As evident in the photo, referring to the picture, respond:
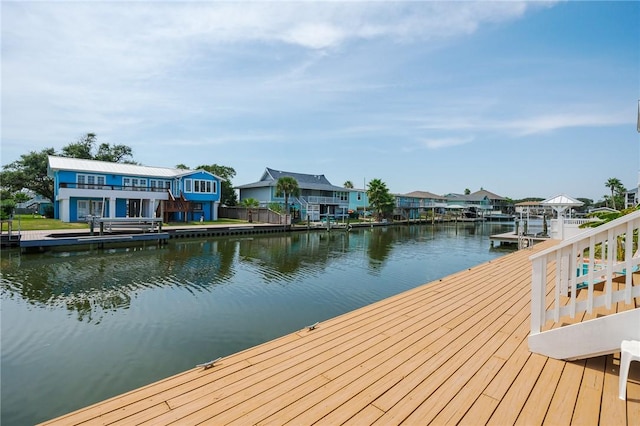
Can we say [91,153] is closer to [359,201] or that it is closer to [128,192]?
[128,192]

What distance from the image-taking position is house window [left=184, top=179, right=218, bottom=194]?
30.3 metres

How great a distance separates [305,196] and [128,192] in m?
20.1

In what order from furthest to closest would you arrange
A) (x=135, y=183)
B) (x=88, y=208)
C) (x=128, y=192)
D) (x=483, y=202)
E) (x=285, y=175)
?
(x=483, y=202), (x=285, y=175), (x=135, y=183), (x=128, y=192), (x=88, y=208)

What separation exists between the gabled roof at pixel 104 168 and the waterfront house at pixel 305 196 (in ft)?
33.3

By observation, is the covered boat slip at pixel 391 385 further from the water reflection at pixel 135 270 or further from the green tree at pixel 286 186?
the green tree at pixel 286 186

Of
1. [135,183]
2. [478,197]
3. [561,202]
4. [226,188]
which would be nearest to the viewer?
[561,202]

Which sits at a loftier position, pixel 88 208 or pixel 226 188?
pixel 226 188

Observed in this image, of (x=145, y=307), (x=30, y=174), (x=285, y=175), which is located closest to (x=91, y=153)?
(x=30, y=174)

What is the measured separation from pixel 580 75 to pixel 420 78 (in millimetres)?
4813

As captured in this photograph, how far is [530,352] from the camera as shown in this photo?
3.36 metres

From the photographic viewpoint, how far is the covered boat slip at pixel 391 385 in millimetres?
2402

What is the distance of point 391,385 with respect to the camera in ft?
9.41

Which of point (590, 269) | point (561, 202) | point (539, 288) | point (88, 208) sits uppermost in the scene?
point (561, 202)

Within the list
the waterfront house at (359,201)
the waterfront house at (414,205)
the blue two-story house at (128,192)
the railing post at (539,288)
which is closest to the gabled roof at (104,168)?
the blue two-story house at (128,192)
